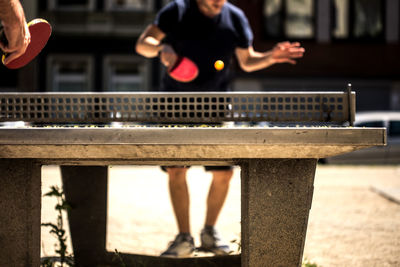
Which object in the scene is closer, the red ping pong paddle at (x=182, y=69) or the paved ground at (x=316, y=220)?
the red ping pong paddle at (x=182, y=69)

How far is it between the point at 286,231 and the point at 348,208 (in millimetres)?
3841

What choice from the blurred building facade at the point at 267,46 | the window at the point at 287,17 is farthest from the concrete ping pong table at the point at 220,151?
the window at the point at 287,17

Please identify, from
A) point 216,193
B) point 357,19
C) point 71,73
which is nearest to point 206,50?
point 216,193

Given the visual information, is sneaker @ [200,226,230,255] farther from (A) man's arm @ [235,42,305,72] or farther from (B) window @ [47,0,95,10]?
(B) window @ [47,0,95,10]

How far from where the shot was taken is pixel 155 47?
2.96m

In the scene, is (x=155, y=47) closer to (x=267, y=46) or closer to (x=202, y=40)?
(x=202, y=40)

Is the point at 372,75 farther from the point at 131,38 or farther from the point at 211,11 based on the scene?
the point at 211,11

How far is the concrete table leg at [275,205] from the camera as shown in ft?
6.80

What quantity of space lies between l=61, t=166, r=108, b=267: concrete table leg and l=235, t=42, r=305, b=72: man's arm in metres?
1.11

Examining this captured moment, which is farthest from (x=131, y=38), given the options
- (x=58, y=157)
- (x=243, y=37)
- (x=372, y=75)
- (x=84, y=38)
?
(x=58, y=157)

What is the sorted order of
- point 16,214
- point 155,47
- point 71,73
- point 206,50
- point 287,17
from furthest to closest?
point 71,73, point 287,17, point 206,50, point 155,47, point 16,214

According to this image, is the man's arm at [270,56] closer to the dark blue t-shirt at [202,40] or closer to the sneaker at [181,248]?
the dark blue t-shirt at [202,40]

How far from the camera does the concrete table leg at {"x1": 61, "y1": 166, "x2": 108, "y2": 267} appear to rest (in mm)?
2949

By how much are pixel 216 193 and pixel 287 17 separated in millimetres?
15744
